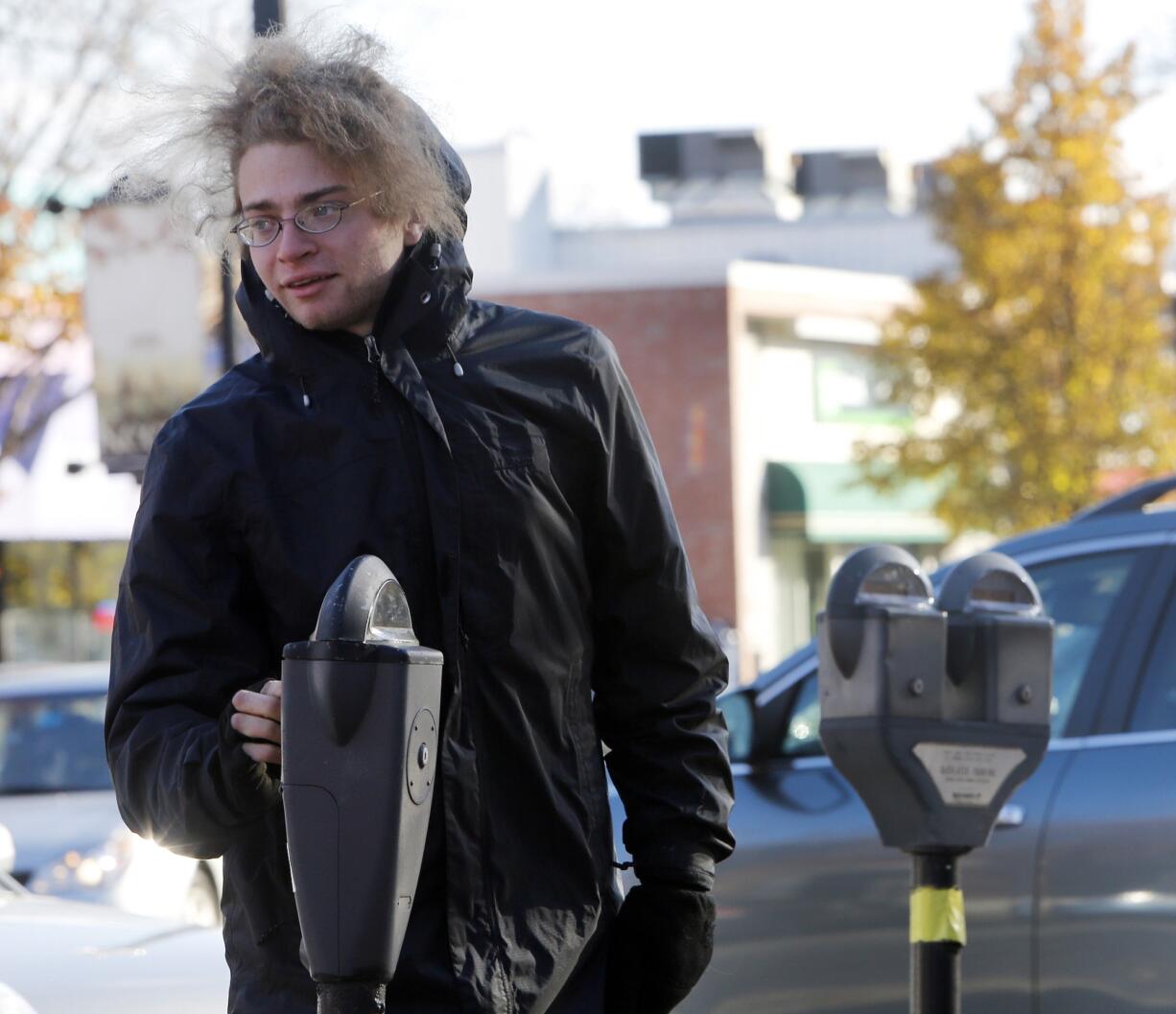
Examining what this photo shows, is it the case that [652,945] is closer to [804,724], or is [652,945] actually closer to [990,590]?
[990,590]

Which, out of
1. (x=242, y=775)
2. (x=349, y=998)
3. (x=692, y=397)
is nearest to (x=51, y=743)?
(x=242, y=775)

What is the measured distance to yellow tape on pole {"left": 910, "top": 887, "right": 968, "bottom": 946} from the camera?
3.46 metres

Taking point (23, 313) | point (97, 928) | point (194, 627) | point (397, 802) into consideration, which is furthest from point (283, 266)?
point (23, 313)


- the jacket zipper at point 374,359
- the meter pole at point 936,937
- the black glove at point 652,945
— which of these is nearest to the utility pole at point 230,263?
the jacket zipper at point 374,359

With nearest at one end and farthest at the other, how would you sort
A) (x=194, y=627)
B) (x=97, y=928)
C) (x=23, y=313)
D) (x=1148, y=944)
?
(x=194, y=627) → (x=1148, y=944) → (x=97, y=928) → (x=23, y=313)

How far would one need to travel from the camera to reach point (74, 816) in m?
8.54

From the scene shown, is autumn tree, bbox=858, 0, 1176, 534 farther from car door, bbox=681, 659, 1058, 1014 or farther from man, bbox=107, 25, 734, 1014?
man, bbox=107, 25, 734, 1014

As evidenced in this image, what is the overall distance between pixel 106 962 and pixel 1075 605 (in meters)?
2.18

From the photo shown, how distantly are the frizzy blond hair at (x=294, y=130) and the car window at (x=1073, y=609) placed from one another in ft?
7.08

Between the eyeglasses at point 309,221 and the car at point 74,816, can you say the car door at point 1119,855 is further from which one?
the car at point 74,816

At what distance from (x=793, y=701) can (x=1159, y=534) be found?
0.88 m

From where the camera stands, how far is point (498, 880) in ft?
7.96

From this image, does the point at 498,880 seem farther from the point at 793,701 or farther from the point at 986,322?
the point at 986,322

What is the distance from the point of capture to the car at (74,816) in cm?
811
